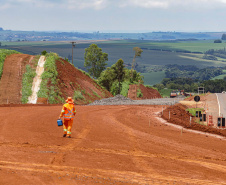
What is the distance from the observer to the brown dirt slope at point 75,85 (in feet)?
151

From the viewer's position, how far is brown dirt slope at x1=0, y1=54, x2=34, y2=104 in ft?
132

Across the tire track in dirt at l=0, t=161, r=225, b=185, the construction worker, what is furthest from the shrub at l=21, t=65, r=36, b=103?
the tire track in dirt at l=0, t=161, r=225, b=185

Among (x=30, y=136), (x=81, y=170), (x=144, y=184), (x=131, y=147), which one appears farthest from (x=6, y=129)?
(x=144, y=184)

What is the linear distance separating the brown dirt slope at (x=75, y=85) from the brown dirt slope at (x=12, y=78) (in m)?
4.68

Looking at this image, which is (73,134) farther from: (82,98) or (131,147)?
(82,98)

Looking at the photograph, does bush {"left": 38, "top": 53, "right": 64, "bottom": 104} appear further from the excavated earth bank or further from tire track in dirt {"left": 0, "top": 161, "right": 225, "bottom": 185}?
tire track in dirt {"left": 0, "top": 161, "right": 225, "bottom": 185}

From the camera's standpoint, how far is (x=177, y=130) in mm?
21125

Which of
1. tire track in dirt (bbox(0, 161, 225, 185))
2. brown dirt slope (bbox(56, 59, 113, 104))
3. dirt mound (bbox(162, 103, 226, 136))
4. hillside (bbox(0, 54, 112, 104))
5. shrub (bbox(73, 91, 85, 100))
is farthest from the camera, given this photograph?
brown dirt slope (bbox(56, 59, 113, 104))

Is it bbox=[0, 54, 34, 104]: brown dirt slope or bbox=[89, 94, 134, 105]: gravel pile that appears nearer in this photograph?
bbox=[0, 54, 34, 104]: brown dirt slope

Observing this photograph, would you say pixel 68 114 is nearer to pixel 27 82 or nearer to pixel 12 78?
pixel 27 82

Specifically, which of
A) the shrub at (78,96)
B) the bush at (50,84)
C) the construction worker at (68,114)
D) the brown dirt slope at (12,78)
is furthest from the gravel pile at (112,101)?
the construction worker at (68,114)

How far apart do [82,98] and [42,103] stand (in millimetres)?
7290

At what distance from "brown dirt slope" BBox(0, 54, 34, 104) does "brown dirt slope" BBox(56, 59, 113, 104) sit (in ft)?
15.4

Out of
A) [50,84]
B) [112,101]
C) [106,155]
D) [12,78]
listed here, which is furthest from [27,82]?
[106,155]
